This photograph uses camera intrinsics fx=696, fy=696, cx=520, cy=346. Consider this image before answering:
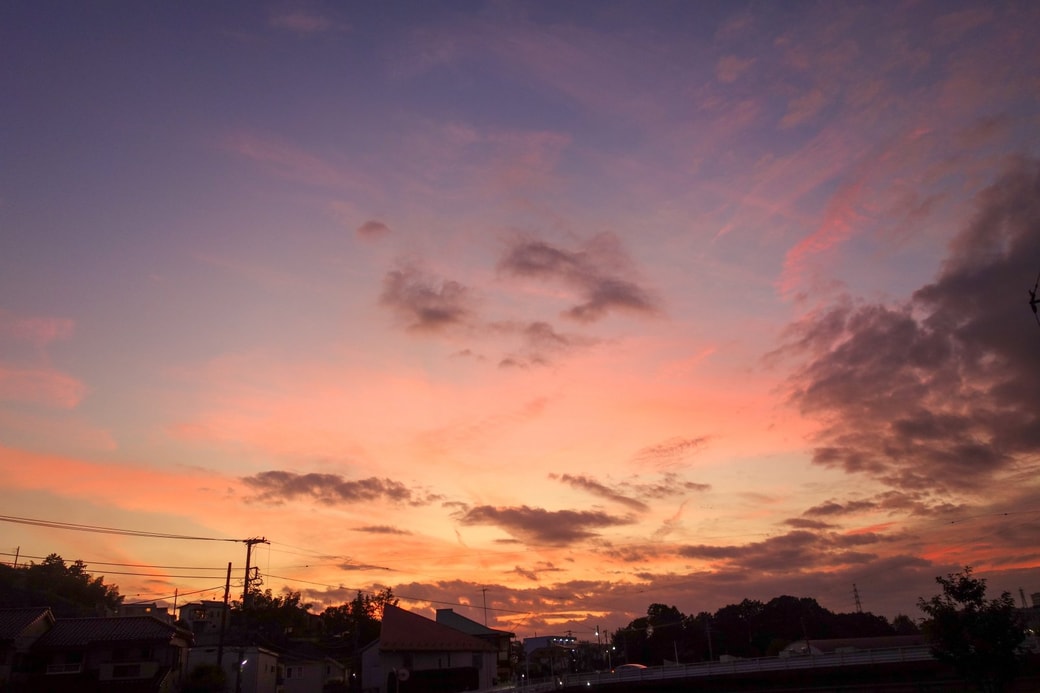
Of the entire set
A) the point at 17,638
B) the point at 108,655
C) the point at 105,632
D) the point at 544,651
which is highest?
the point at 105,632

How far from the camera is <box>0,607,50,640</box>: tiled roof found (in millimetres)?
58656

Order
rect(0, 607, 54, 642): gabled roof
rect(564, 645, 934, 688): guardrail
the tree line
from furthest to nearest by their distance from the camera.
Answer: the tree line
rect(564, 645, 934, 688): guardrail
rect(0, 607, 54, 642): gabled roof

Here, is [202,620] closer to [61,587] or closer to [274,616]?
[274,616]

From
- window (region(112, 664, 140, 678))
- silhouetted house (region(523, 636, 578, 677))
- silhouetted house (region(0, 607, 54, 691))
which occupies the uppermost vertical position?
silhouetted house (region(0, 607, 54, 691))

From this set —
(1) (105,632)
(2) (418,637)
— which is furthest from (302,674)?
(1) (105,632)

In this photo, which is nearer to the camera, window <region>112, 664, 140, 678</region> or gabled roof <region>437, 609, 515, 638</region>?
window <region>112, 664, 140, 678</region>

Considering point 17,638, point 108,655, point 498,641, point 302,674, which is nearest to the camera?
point 17,638

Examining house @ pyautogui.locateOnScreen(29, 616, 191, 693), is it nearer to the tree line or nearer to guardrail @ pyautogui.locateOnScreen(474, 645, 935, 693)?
guardrail @ pyautogui.locateOnScreen(474, 645, 935, 693)

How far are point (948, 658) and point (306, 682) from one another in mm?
76252

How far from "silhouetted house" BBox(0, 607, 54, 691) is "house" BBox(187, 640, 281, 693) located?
15.5 meters

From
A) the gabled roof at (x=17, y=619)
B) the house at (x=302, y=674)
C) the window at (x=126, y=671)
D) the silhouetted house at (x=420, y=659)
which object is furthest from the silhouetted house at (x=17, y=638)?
the silhouetted house at (x=420, y=659)

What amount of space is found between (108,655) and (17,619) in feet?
26.7

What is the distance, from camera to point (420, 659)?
276ft

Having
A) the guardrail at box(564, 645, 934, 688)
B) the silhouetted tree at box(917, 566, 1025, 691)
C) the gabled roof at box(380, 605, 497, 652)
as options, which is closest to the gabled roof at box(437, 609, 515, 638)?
the gabled roof at box(380, 605, 497, 652)
